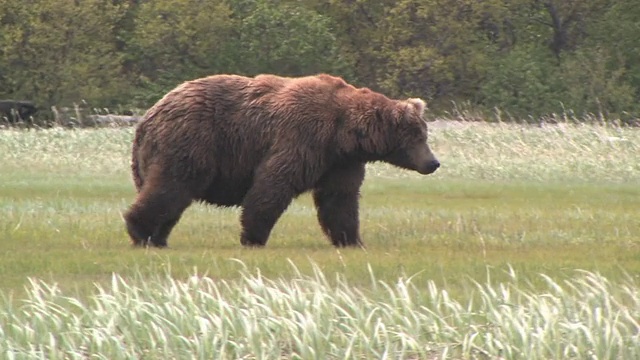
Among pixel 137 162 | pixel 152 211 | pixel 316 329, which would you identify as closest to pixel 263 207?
pixel 152 211

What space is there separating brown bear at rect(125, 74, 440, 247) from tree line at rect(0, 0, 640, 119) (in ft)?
120

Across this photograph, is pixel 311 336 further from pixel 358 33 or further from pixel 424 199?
pixel 358 33

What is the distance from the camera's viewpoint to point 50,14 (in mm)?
50281

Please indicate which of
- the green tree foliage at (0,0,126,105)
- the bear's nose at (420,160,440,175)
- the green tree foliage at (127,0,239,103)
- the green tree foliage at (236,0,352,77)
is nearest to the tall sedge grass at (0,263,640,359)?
the bear's nose at (420,160,440,175)

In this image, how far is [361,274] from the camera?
37.7ft

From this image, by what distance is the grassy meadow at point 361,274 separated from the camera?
7.84m

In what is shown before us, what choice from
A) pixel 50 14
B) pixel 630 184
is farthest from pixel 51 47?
pixel 630 184

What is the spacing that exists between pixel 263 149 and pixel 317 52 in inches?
1571

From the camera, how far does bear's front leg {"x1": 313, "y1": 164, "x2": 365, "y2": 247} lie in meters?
13.9

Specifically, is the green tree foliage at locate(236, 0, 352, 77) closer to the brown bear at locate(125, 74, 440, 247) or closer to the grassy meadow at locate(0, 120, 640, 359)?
the grassy meadow at locate(0, 120, 640, 359)

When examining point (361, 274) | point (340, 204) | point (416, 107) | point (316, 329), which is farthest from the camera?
point (416, 107)

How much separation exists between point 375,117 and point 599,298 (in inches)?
227

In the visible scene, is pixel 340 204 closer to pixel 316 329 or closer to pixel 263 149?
pixel 263 149

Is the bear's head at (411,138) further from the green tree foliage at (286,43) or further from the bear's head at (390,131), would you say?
the green tree foliage at (286,43)
